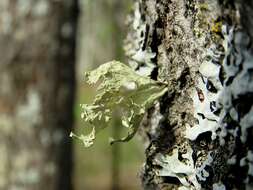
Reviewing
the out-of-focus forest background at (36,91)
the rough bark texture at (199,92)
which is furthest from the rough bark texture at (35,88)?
the rough bark texture at (199,92)

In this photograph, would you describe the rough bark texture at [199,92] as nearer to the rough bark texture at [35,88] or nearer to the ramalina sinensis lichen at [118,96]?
the ramalina sinensis lichen at [118,96]

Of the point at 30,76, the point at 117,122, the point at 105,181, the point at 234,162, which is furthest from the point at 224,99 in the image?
the point at 105,181

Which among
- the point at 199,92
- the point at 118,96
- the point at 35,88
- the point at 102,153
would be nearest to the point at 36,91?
the point at 35,88

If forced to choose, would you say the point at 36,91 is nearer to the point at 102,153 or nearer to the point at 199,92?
the point at 199,92

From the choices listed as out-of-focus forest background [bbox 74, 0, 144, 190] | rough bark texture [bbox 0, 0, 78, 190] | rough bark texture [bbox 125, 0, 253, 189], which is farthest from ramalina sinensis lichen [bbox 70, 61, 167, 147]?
out-of-focus forest background [bbox 74, 0, 144, 190]

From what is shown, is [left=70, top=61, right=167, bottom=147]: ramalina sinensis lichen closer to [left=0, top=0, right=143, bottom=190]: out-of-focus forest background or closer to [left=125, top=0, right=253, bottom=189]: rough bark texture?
[left=125, top=0, right=253, bottom=189]: rough bark texture

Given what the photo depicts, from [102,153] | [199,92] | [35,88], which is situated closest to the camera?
[199,92]
